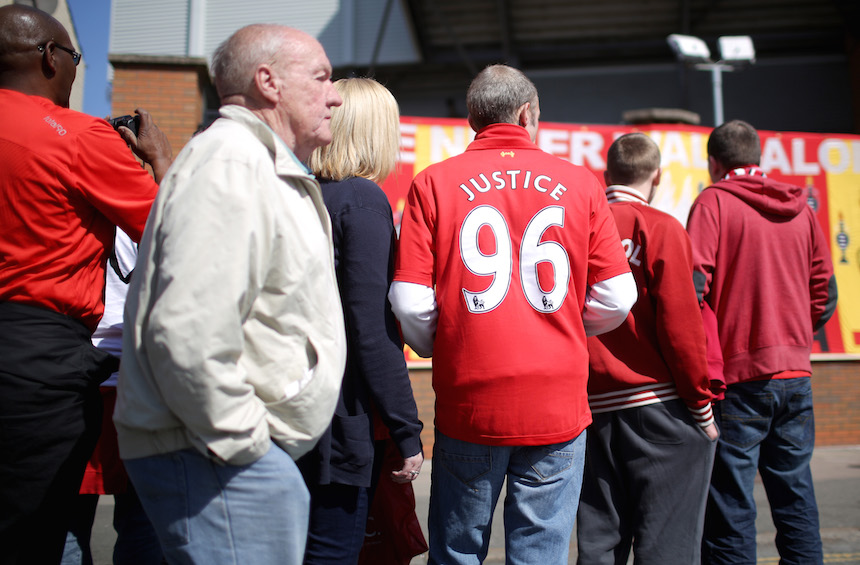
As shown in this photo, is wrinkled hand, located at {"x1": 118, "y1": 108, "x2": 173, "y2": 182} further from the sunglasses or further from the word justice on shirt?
the word justice on shirt

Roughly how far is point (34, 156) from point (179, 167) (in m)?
0.63

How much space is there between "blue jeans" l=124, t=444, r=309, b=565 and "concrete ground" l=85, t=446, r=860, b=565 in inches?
104

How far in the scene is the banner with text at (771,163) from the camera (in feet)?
21.2

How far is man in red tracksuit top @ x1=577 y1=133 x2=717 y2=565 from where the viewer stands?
2.59 m

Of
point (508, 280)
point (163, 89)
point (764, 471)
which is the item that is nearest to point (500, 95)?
point (508, 280)

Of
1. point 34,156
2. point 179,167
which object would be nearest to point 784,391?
point 179,167

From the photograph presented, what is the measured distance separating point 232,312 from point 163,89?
5856 millimetres

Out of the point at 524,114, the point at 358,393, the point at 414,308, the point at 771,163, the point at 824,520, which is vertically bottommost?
the point at 824,520

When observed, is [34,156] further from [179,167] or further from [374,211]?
[374,211]

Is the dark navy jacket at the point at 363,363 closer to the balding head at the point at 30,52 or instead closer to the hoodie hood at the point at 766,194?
the balding head at the point at 30,52

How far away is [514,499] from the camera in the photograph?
7.07 feet

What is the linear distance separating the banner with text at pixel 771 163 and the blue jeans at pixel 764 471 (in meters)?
3.73

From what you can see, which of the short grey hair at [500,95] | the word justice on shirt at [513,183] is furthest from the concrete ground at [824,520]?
the short grey hair at [500,95]

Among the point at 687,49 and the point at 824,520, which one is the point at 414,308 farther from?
the point at 687,49
